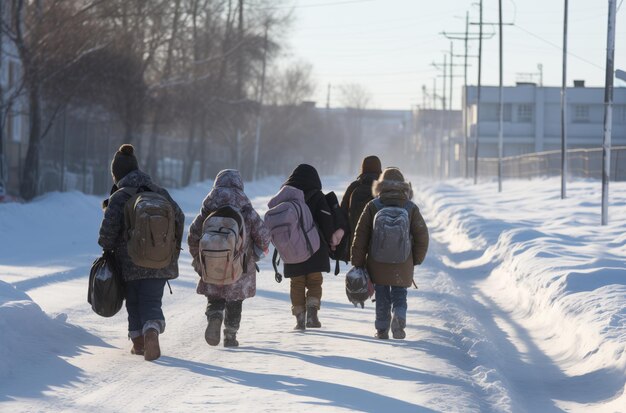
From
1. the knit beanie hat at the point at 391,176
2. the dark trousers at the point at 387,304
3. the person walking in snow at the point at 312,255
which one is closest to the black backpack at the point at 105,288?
the person walking in snow at the point at 312,255

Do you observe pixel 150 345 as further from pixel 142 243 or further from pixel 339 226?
pixel 339 226

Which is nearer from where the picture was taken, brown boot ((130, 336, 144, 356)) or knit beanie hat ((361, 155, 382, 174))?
brown boot ((130, 336, 144, 356))

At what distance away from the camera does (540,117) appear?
101125mm

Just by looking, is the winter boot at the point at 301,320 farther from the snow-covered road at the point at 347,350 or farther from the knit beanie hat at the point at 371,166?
the knit beanie hat at the point at 371,166

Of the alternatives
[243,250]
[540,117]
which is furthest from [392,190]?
[540,117]

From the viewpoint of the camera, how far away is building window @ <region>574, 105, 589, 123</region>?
98.5 m

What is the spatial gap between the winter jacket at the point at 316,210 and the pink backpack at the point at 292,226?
137mm

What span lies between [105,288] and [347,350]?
209cm

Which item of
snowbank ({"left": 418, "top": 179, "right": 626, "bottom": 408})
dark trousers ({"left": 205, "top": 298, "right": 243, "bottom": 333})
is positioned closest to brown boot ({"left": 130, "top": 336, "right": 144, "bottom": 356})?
dark trousers ({"left": 205, "top": 298, "right": 243, "bottom": 333})

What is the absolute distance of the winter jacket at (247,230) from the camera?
34.5 ft

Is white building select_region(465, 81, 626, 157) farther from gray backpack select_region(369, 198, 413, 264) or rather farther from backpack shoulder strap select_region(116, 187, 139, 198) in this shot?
backpack shoulder strap select_region(116, 187, 139, 198)

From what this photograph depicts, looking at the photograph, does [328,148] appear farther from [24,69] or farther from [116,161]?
[116,161]

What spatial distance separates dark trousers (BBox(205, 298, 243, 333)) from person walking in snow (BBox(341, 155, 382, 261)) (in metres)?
2.59

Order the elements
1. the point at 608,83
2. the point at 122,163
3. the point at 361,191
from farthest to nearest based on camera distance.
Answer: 1. the point at 608,83
2. the point at 361,191
3. the point at 122,163
